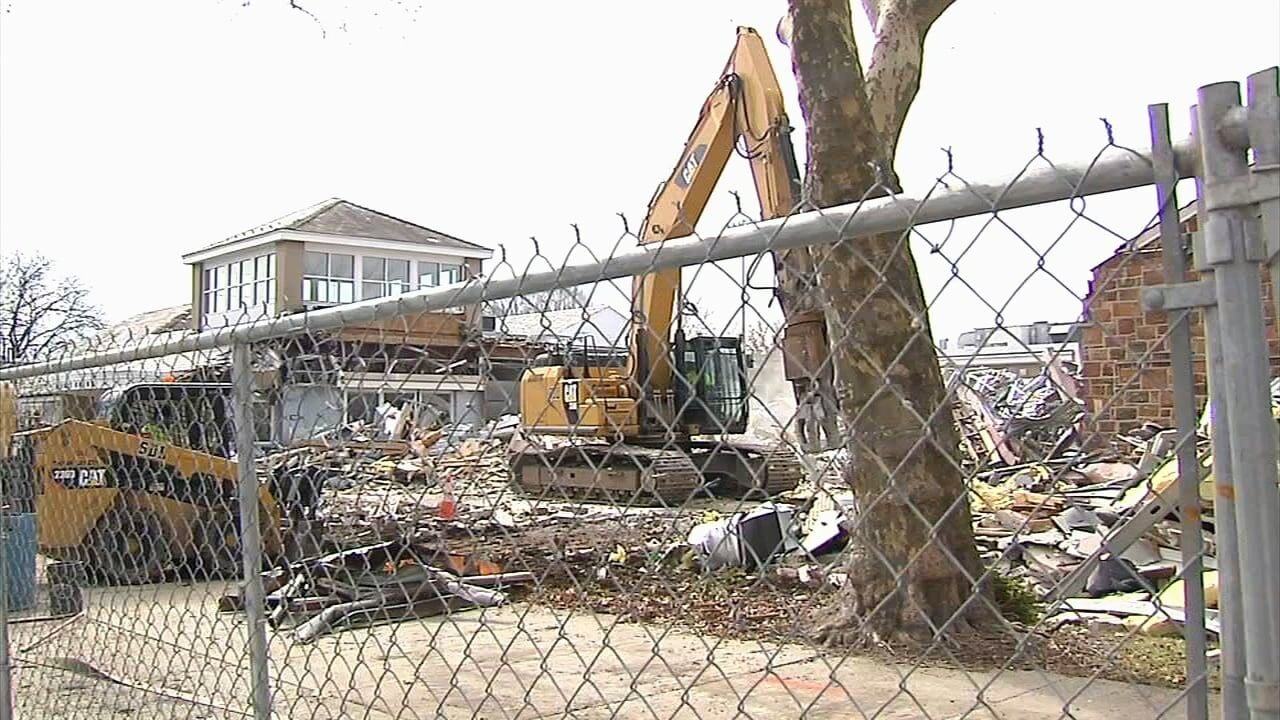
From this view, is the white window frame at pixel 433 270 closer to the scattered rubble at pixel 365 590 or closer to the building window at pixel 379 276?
the building window at pixel 379 276

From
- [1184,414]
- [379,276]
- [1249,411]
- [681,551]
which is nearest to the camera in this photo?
[1249,411]

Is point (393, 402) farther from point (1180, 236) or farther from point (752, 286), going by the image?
point (1180, 236)

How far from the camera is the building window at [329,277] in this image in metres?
33.8

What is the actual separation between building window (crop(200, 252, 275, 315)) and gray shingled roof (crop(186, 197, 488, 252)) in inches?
30.4

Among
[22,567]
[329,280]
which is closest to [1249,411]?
[22,567]

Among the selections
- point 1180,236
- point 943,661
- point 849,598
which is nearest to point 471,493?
point 849,598

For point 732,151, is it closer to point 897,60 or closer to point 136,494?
point 897,60

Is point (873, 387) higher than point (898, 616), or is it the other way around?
point (873, 387)

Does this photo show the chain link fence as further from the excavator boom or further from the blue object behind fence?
the excavator boom

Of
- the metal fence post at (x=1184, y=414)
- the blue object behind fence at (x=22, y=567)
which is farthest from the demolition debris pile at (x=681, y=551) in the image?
the metal fence post at (x=1184, y=414)

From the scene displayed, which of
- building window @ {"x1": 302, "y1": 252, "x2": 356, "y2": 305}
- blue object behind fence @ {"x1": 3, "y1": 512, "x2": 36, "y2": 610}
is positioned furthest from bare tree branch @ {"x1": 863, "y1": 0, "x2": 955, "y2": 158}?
building window @ {"x1": 302, "y1": 252, "x2": 356, "y2": 305}

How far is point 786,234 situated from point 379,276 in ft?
112

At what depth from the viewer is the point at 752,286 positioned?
6.58 feet

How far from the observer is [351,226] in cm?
3506
